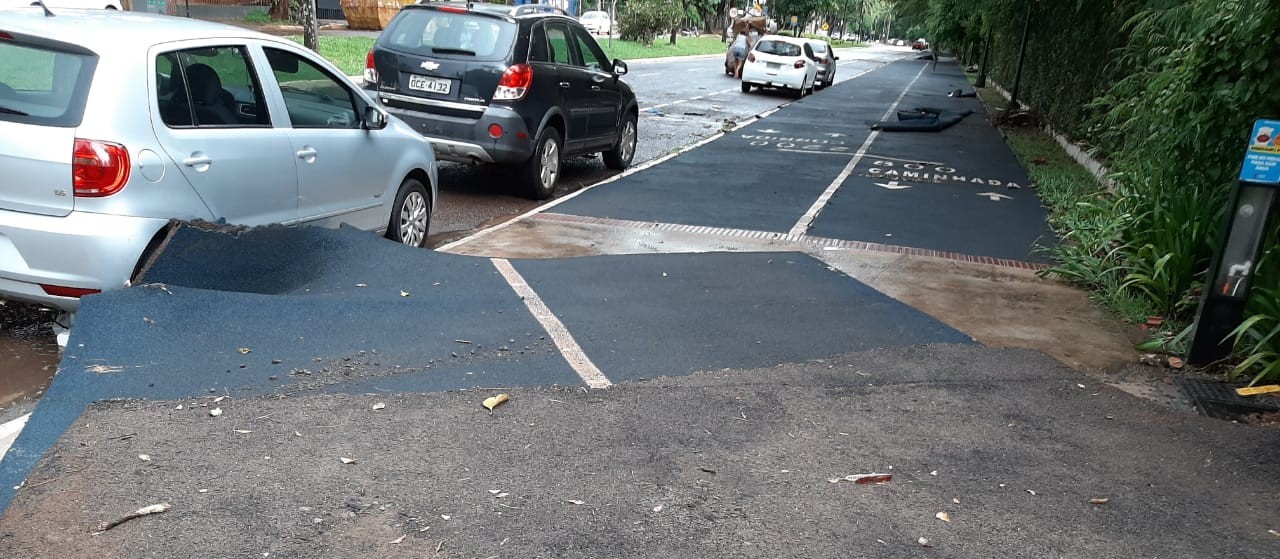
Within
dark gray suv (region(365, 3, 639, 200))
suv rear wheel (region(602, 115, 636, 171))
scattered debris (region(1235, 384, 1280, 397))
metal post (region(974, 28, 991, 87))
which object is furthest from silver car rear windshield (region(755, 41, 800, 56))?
scattered debris (region(1235, 384, 1280, 397))

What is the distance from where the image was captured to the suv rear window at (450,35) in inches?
368

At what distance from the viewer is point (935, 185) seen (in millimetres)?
12781

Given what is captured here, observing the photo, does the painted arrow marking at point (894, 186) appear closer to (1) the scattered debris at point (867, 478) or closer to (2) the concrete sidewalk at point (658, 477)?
(2) the concrete sidewalk at point (658, 477)

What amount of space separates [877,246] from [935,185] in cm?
441

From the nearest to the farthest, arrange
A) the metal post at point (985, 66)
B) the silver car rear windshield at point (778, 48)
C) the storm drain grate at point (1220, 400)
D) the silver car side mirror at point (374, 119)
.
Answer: the storm drain grate at point (1220, 400) < the silver car side mirror at point (374, 119) < the silver car rear windshield at point (778, 48) < the metal post at point (985, 66)

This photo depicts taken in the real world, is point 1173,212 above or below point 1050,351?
above

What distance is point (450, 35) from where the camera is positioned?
9492 millimetres

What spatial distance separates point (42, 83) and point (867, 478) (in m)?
4.24

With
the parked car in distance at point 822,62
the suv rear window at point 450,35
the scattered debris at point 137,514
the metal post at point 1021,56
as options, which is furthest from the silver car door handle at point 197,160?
the parked car in distance at point 822,62

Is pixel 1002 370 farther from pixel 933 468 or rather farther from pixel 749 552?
pixel 749 552

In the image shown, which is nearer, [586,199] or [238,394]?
[238,394]

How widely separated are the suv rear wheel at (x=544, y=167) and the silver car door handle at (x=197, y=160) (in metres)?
4.72

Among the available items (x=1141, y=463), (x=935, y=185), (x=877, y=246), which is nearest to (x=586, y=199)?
(x=877, y=246)

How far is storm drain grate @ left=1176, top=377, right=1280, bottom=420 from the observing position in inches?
204
